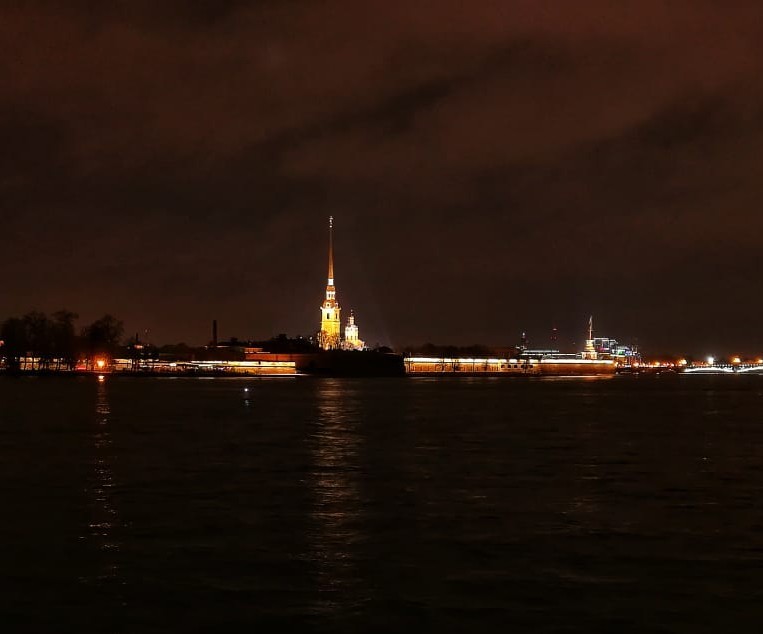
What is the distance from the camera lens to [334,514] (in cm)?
2381

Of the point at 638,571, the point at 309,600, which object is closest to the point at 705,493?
the point at 638,571

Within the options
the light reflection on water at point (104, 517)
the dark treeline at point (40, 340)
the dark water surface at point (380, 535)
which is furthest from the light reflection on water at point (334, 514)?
the dark treeline at point (40, 340)

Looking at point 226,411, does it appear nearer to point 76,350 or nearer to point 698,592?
point 698,592

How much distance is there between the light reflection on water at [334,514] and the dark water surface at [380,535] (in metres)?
0.07

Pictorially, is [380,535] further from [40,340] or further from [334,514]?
[40,340]

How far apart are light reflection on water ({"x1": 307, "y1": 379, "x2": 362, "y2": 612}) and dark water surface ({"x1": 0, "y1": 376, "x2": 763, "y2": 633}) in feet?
0.24

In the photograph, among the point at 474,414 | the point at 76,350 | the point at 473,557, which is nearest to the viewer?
the point at 473,557

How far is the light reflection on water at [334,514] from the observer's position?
1672 centimetres

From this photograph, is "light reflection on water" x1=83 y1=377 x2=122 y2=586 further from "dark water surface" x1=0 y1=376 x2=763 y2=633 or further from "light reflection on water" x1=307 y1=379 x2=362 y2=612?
"light reflection on water" x1=307 y1=379 x2=362 y2=612

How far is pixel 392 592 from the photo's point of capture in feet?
53.5

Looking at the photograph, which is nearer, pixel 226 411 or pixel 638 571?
pixel 638 571

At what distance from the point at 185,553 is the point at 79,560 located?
72.5 inches

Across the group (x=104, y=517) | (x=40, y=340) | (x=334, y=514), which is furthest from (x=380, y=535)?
(x=40, y=340)

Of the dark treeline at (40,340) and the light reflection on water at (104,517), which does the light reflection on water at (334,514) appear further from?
the dark treeline at (40,340)
